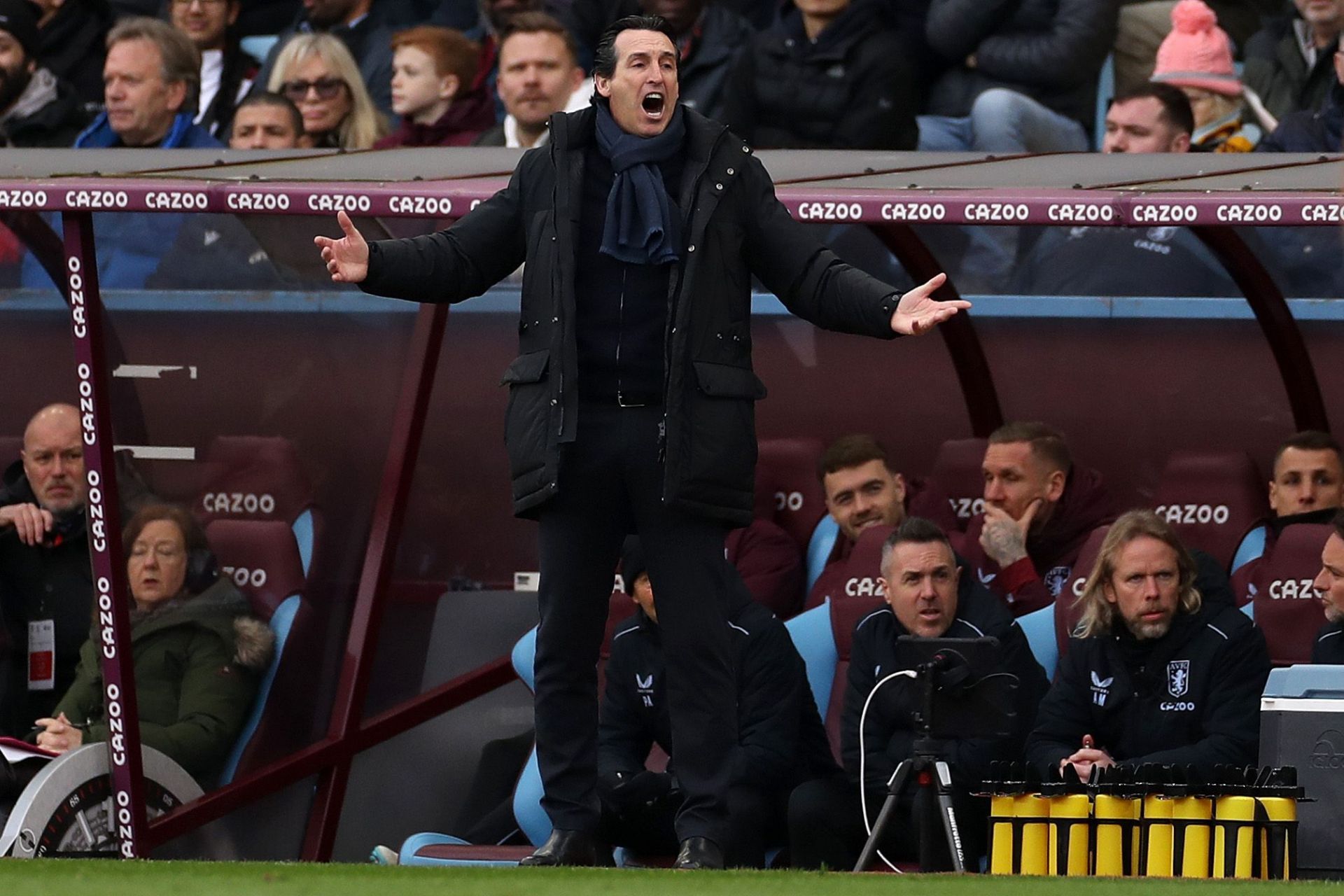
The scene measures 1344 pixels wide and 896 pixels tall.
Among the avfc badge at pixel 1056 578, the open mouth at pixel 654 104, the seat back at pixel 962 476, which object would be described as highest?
the open mouth at pixel 654 104

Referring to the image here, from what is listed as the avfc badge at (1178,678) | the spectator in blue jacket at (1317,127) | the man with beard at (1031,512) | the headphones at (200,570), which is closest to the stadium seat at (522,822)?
the headphones at (200,570)

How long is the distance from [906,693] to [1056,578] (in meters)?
1.29

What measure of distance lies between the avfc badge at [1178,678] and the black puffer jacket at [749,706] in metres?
1.04

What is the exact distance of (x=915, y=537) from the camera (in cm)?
794

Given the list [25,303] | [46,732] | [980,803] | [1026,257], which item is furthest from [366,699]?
[1026,257]

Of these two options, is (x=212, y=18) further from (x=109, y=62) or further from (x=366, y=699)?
(x=366, y=699)

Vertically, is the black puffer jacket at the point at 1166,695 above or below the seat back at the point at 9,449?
below

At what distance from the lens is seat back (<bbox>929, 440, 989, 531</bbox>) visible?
9172 mm

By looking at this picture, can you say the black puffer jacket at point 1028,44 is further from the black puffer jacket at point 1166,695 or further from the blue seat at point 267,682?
the blue seat at point 267,682

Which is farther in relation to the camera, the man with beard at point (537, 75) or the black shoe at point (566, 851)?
the man with beard at point (537, 75)

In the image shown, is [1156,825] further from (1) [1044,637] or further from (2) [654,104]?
(2) [654,104]

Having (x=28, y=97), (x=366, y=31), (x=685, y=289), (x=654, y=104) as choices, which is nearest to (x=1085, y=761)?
(x=685, y=289)

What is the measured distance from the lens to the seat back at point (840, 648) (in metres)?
8.39

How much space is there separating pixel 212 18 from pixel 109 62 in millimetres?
1164
